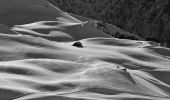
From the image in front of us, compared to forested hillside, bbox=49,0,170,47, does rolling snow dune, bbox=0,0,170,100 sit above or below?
below

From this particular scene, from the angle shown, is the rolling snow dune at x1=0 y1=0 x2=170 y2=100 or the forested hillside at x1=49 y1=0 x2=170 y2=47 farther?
the forested hillside at x1=49 y1=0 x2=170 y2=47

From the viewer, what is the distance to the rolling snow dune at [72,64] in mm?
6328

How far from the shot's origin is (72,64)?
803cm

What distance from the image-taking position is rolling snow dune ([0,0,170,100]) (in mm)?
6328

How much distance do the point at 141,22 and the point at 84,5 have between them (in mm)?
25424

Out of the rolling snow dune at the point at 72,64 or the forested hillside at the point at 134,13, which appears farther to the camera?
the forested hillside at the point at 134,13

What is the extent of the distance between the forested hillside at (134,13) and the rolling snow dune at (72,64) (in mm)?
80695

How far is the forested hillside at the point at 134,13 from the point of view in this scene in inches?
3994

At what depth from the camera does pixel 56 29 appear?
533 inches

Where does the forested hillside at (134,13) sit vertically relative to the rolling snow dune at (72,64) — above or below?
above

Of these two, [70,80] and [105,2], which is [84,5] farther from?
[70,80]

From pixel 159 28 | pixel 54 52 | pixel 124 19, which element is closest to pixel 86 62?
pixel 54 52

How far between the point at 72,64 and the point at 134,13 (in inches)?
4211

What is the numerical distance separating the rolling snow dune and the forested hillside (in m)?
80.7
